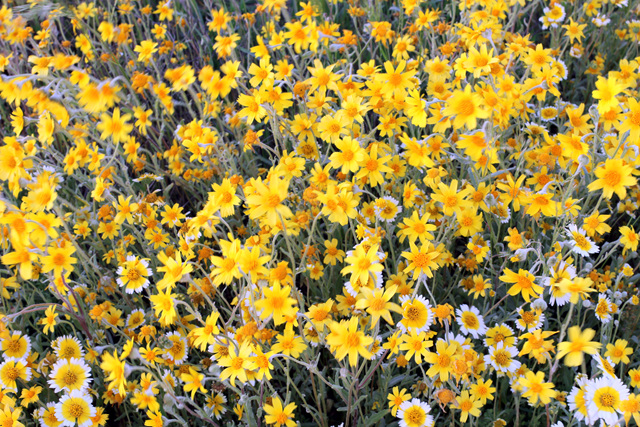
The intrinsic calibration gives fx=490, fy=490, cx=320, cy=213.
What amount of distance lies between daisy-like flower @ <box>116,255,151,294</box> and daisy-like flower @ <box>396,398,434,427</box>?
3.94 feet

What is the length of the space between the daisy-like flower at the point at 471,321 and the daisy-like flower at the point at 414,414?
0.37 meters

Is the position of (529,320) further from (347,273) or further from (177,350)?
(177,350)

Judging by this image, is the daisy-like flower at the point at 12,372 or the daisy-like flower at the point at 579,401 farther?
the daisy-like flower at the point at 12,372

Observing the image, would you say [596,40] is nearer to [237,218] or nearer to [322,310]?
[237,218]

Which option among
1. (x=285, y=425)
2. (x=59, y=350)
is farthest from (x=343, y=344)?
(x=59, y=350)

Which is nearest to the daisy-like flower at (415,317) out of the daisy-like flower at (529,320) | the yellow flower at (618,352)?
the daisy-like flower at (529,320)

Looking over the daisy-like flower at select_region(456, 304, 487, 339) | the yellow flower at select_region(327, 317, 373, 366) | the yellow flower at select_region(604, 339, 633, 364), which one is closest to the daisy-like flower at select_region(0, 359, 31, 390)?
the yellow flower at select_region(327, 317, 373, 366)

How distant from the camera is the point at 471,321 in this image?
2.02 meters

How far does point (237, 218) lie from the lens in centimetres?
273

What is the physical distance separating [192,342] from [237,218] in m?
0.89

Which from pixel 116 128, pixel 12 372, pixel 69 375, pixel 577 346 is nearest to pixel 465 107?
pixel 577 346

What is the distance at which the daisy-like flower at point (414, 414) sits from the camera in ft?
5.81

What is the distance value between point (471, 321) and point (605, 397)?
22.3 inches

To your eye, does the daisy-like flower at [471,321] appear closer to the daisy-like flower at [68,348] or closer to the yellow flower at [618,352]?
the yellow flower at [618,352]
